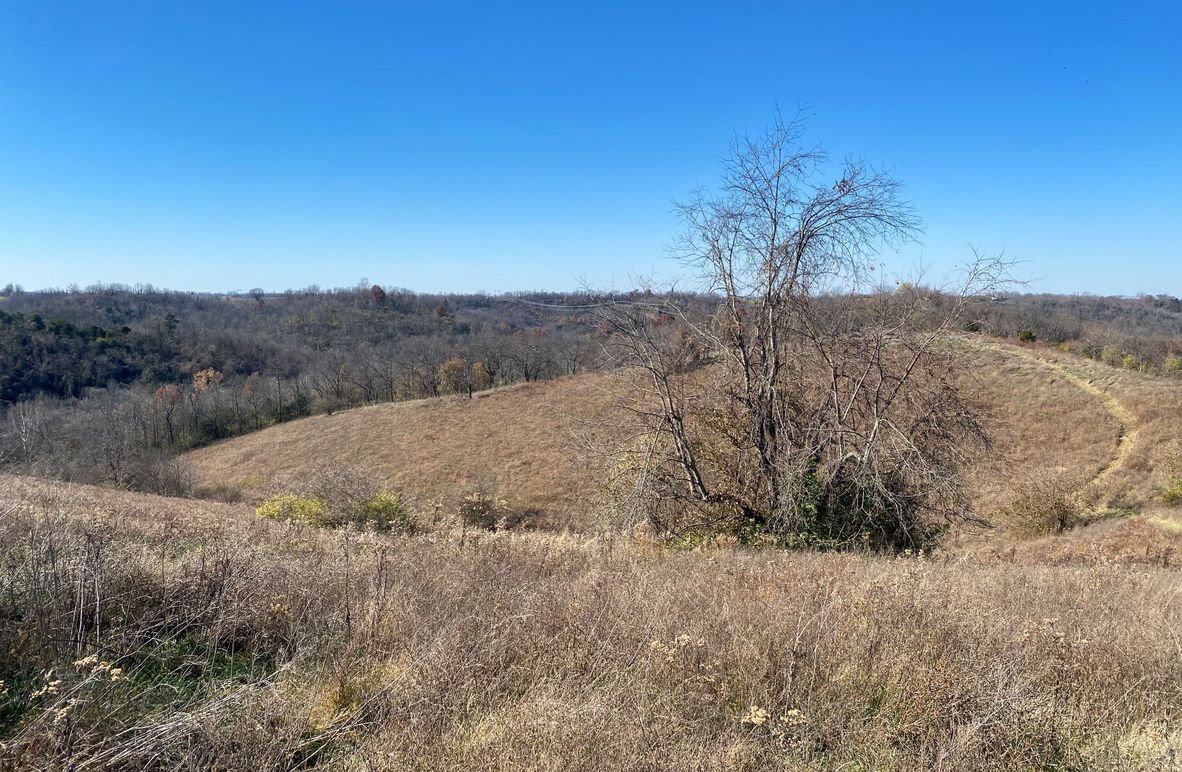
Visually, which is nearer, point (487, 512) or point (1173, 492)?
point (1173, 492)

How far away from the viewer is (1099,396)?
28.4m

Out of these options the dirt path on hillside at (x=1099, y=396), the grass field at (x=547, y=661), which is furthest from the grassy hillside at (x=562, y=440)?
the grass field at (x=547, y=661)

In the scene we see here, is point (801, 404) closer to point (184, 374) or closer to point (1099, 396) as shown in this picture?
point (1099, 396)

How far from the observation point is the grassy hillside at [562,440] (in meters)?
21.6

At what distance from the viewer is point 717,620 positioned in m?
3.68

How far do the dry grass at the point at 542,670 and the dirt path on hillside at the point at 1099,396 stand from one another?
1650 cm

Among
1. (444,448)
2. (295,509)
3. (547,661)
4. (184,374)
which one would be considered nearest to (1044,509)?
(547,661)

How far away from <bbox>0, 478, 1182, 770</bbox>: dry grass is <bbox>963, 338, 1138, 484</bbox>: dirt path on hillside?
1650 cm

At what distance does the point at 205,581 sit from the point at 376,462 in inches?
1368

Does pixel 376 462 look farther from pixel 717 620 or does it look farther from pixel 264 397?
pixel 717 620

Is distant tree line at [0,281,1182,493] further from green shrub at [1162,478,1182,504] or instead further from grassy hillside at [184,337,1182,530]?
green shrub at [1162,478,1182,504]

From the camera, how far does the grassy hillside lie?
21.6m

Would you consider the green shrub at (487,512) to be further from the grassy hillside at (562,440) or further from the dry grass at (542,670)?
the dry grass at (542,670)

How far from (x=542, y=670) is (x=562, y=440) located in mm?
15802
